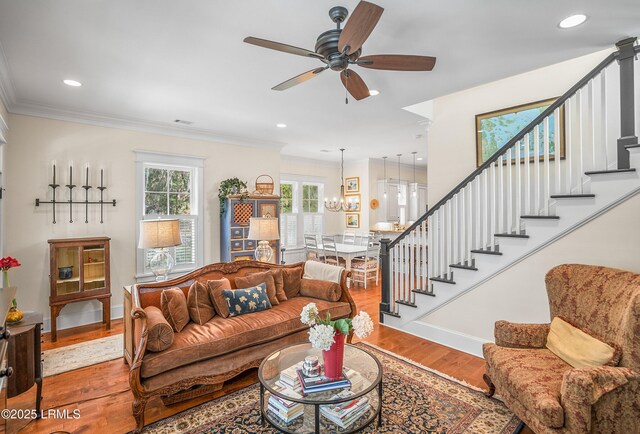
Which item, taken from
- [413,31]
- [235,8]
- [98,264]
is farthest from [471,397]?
[98,264]

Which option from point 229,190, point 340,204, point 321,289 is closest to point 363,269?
point 340,204

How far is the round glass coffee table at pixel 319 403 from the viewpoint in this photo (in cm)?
187

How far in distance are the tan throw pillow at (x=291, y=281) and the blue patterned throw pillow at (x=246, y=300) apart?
44 cm

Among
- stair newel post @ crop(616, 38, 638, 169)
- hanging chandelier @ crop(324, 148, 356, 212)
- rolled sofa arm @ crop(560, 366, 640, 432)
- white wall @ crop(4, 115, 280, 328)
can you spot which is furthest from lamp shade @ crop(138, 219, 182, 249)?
hanging chandelier @ crop(324, 148, 356, 212)

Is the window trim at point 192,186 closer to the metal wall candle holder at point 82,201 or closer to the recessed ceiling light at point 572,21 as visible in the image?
the metal wall candle holder at point 82,201

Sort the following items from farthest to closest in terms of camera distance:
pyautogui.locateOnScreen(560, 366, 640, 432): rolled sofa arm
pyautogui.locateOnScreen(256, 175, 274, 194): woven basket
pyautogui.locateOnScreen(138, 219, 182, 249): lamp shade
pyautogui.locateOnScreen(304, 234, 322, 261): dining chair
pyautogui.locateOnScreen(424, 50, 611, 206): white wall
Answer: pyautogui.locateOnScreen(304, 234, 322, 261): dining chair < pyautogui.locateOnScreen(256, 175, 274, 194): woven basket < pyautogui.locateOnScreen(424, 50, 611, 206): white wall < pyautogui.locateOnScreen(138, 219, 182, 249): lamp shade < pyautogui.locateOnScreen(560, 366, 640, 432): rolled sofa arm

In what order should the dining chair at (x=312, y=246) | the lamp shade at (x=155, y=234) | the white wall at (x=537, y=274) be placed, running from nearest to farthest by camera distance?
the white wall at (x=537, y=274) < the lamp shade at (x=155, y=234) < the dining chair at (x=312, y=246)

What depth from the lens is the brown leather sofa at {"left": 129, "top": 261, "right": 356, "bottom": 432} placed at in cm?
227

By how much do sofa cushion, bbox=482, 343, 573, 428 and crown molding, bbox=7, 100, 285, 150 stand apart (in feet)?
15.7

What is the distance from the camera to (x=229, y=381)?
9.32 ft

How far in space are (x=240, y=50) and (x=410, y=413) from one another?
3111 mm

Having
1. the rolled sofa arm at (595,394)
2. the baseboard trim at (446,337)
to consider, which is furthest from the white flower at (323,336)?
the baseboard trim at (446,337)

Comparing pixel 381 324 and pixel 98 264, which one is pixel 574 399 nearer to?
pixel 381 324

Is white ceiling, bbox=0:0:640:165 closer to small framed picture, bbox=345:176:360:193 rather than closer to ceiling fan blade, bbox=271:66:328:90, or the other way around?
ceiling fan blade, bbox=271:66:328:90
